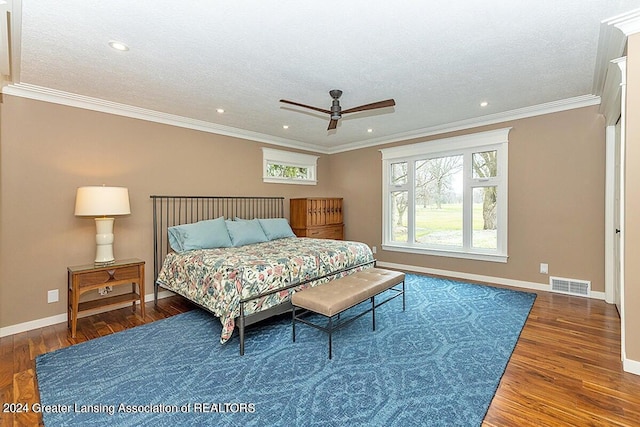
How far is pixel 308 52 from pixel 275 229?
288 centimetres

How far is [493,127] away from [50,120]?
5.79 m

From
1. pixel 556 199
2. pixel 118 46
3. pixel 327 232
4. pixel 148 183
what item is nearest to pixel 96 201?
pixel 148 183

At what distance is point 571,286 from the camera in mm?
4000

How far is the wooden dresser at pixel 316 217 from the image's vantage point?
18.6 feet

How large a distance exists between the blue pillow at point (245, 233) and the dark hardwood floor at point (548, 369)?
1.19 metres

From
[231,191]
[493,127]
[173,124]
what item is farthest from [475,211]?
[173,124]

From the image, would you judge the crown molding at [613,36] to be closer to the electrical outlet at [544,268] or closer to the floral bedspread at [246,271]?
the electrical outlet at [544,268]

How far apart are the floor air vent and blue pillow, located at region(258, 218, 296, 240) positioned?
388 cm

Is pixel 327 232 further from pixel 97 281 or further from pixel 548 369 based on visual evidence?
pixel 548 369

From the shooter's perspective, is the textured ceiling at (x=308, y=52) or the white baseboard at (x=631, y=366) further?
the white baseboard at (x=631, y=366)

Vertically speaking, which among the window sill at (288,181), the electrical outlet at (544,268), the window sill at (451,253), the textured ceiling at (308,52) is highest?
the textured ceiling at (308,52)

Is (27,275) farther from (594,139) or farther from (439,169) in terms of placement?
(594,139)

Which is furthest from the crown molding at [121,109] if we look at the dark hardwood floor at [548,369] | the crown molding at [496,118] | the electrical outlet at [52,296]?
→ the dark hardwood floor at [548,369]

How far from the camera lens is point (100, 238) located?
10.9 feet
